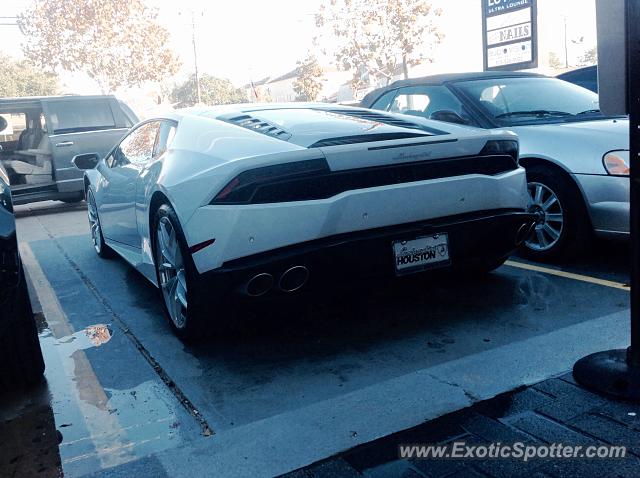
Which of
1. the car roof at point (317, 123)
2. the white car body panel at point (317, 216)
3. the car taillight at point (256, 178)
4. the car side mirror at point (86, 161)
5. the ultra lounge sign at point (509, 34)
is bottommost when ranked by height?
the white car body panel at point (317, 216)

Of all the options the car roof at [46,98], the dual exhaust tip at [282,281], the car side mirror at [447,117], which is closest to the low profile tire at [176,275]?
the dual exhaust tip at [282,281]

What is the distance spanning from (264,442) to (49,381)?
149cm

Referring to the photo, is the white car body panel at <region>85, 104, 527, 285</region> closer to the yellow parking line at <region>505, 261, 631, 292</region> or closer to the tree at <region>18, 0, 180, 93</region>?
the yellow parking line at <region>505, 261, 631, 292</region>

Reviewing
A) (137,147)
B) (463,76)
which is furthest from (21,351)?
(463,76)

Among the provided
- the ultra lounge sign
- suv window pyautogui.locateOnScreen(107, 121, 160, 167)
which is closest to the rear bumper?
suv window pyautogui.locateOnScreen(107, 121, 160, 167)

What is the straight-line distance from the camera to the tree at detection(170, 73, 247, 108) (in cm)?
8144

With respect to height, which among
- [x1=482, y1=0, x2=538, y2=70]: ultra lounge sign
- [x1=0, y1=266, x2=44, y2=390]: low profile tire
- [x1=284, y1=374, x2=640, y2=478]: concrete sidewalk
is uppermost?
[x1=482, y1=0, x2=538, y2=70]: ultra lounge sign

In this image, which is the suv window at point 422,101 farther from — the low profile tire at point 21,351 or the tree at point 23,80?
the tree at point 23,80

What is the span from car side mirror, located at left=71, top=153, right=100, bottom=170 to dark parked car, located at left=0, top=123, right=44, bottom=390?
8.84ft

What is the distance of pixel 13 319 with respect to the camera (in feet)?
10.4

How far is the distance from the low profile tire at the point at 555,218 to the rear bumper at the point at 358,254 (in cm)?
119

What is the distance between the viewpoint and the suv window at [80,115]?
10312mm

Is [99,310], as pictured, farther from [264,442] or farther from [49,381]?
[264,442]

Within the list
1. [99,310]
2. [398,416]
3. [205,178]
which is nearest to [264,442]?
[398,416]
